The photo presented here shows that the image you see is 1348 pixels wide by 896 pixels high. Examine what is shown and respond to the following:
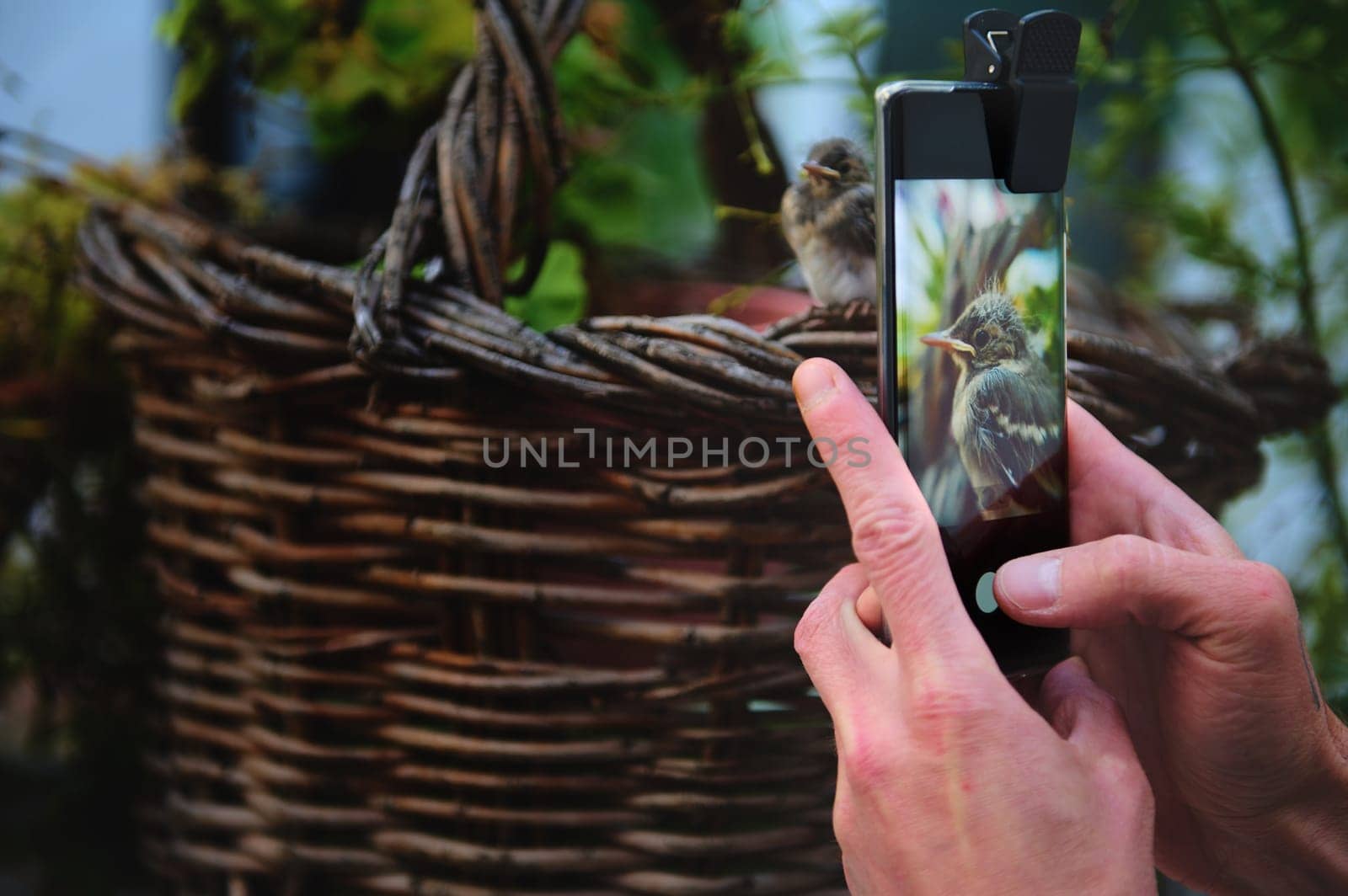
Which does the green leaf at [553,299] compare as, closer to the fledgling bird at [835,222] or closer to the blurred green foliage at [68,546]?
the fledgling bird at [835,222]

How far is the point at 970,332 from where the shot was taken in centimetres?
27

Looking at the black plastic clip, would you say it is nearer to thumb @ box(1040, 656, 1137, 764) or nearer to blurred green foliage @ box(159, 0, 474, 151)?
thumb @ box(1040, 656, 1137, 764)

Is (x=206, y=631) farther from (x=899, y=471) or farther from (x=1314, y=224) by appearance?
(x=1314, y=224)

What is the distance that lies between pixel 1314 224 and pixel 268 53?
25.3 inches

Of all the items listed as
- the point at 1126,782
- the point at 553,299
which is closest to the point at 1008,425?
the point at 1126,782

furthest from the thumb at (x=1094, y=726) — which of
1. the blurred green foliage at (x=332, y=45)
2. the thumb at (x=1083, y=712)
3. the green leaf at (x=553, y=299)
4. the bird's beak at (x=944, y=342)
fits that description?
the blurred green foliage at (x=332, y=45)

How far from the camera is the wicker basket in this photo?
13.5 inches

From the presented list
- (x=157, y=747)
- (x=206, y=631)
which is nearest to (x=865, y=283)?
(x=206, y=631)

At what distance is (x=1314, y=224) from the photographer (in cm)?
57

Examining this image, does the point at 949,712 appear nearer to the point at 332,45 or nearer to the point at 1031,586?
the point at 1031,586

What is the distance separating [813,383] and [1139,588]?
0.37ft

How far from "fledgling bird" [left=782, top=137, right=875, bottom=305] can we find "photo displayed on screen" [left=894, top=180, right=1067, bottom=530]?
43 mm

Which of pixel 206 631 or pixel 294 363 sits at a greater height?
pixel 294 363

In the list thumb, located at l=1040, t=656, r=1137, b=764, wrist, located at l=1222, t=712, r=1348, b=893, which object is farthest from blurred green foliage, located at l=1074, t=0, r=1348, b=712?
thumb, located at l=1040, t=656, r=1137, b=764
